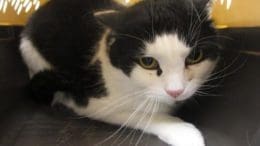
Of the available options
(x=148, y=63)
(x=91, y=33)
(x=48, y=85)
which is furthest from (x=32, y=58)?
(x=148, y=63)

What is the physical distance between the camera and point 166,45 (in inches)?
38.7

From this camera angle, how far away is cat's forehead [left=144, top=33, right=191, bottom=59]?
978 mm

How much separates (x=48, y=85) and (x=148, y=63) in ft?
1.57

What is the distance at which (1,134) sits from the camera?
119cm

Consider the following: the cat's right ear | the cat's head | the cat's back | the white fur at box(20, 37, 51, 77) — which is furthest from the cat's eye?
the white fur at box(20, 37, 51, 77)

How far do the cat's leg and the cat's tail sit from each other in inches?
2.6

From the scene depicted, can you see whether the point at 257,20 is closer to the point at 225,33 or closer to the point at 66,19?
the point at 225,33

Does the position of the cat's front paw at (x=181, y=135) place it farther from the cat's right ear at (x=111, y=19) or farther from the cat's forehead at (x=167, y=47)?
the cat's right ear at (x=111, y=19)

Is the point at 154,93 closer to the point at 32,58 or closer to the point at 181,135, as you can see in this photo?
the point at 181,135

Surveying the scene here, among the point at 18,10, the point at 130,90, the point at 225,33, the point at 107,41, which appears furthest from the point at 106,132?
the point at 18,10

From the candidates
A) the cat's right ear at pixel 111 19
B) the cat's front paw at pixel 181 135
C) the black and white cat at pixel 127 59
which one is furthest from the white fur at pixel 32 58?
the cat's front paw at pixel 181 135

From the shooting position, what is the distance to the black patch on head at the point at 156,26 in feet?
3.34

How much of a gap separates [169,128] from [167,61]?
21 cm

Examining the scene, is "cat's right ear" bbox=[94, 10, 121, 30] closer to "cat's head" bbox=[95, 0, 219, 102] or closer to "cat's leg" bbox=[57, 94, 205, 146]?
"cat's head" bbox=[95, 0, 219, 102]
